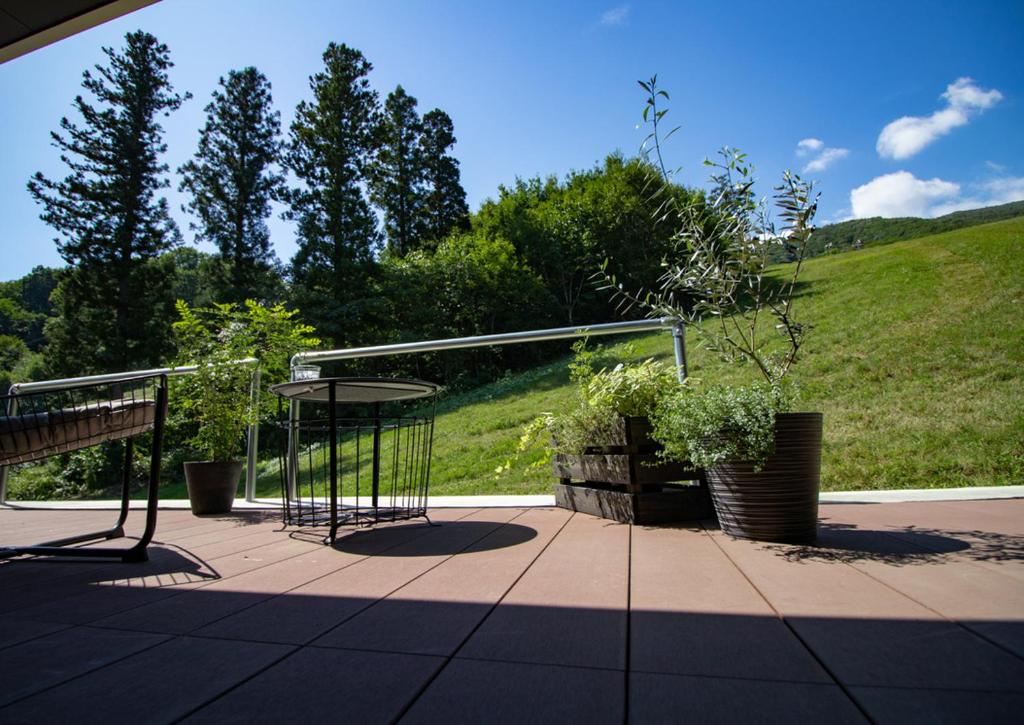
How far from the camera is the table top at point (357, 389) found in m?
1.99

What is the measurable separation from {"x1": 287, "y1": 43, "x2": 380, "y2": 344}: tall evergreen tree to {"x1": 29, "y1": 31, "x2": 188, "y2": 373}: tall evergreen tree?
3.43 metres

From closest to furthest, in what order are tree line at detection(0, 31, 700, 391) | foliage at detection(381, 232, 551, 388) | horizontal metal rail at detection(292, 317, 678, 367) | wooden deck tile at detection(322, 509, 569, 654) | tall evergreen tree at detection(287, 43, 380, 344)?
1. wooden deck tile at detection(322, 509, 569, 654)
2. horizontal metal rail at detection(292, 317, 678, 367)
3. tree line at detection(0, 31, 700, 391)
4. tall evergreen tree at detection(287, 43, 380, 344)
5. foliage at detection(381, 232, 551, 388)

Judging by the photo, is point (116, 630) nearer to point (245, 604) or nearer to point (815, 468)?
point (245, 604)

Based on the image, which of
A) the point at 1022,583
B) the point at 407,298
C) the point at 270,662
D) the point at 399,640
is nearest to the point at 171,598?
the point at 270,662

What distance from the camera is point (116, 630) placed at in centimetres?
116

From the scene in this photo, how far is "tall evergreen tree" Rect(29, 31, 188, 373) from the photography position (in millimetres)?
13422

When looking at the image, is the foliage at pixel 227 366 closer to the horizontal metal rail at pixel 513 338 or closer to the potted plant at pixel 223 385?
the potted plant at pixel 223 385

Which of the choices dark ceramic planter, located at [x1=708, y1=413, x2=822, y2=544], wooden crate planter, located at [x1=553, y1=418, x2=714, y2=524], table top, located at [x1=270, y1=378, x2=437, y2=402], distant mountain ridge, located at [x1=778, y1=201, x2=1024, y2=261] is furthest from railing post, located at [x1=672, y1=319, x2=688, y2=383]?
distant mountain ridge, located at [x1=778, y1=201, x2=1024, y2=261]

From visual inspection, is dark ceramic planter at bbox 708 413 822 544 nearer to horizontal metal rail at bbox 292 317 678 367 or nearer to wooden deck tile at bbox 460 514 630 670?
wooden deck tile at bbox 460 514 630 670

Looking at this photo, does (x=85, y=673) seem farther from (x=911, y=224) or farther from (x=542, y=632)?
(x=911, y=224)

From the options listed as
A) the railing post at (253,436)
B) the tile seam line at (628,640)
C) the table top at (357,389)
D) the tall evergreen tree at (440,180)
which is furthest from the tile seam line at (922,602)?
the tall evergreen tree at (440,180)

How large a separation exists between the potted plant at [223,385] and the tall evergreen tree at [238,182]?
13.0 metres

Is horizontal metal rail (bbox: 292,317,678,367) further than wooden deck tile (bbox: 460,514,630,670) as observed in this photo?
Yes

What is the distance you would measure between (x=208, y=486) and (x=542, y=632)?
8.44 ft
